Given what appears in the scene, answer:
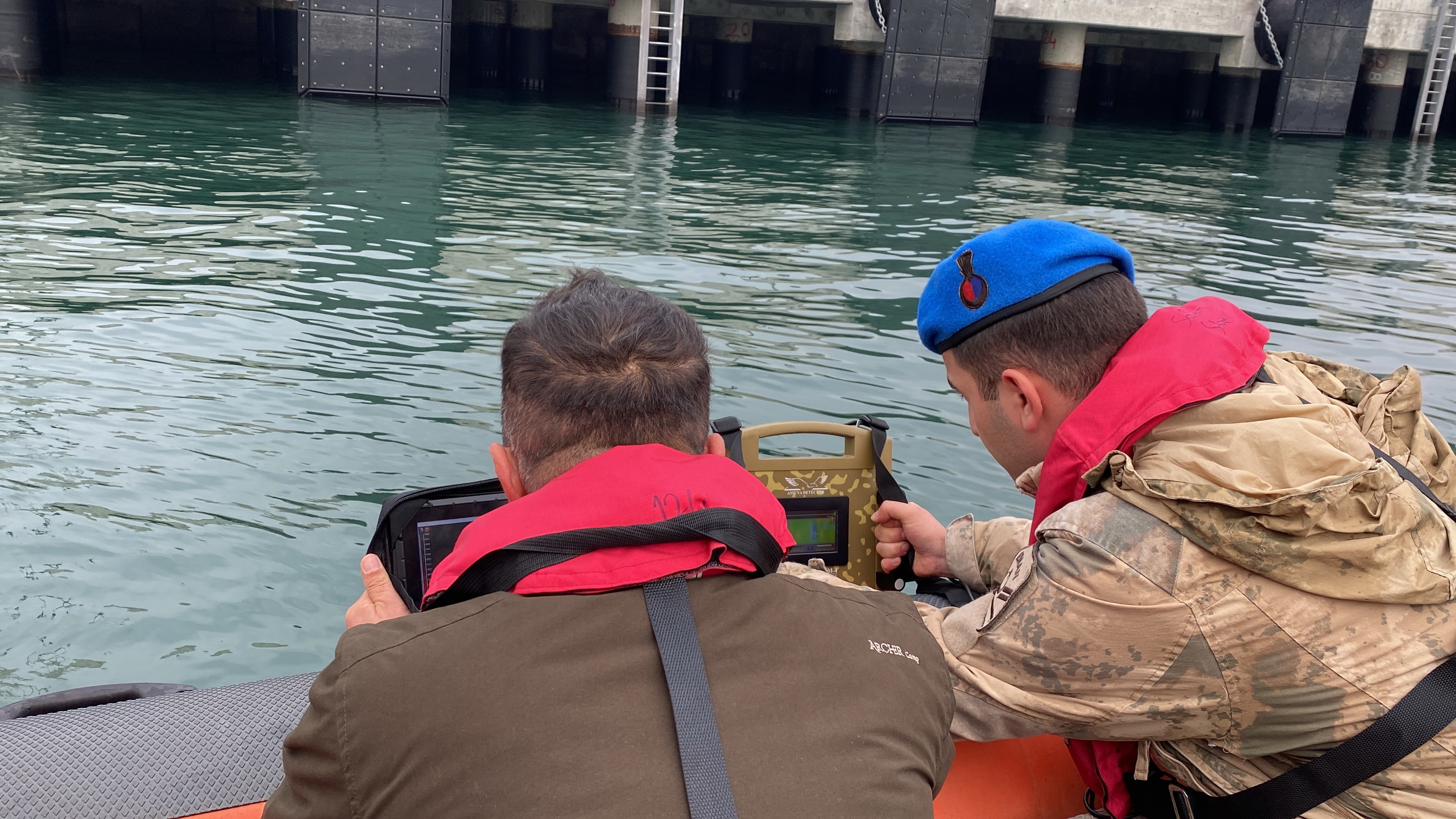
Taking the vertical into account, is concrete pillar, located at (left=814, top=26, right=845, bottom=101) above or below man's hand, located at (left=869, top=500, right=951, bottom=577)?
above

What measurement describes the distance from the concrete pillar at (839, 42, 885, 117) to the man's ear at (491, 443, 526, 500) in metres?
24.7

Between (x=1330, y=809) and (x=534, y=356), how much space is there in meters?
1.42

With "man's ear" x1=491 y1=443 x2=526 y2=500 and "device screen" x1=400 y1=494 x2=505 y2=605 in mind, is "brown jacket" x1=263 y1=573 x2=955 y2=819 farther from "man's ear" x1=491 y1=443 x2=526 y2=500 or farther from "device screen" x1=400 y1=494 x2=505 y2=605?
"device screen" x1=400 y1=494 x2=505 y2=605

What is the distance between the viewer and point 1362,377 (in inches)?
89.7

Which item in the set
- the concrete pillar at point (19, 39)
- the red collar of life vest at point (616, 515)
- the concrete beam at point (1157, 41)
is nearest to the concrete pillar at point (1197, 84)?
the concrete beam at point (1157, 41)

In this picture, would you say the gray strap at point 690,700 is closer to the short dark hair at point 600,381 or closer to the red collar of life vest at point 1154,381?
the short dark hair at point 600,381

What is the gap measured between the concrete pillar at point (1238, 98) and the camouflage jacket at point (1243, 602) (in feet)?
96.8

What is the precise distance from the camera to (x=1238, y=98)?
28.2 m

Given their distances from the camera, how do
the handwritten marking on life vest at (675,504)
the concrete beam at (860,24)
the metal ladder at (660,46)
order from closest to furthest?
the handwritten marking on life vest at (675,504)
the metal ladder at (660,46)
the concrete beam at (860,24)

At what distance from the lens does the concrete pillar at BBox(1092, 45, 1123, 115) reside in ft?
107

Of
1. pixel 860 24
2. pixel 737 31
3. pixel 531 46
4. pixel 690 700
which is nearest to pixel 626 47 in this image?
pixel 860 24

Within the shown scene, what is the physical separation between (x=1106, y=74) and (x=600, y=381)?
34.1 metres

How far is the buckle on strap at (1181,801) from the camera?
198 cm

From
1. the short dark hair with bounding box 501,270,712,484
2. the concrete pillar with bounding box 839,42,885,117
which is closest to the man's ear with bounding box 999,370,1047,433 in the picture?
the short dark hair with bounding box 501,270,712,484
